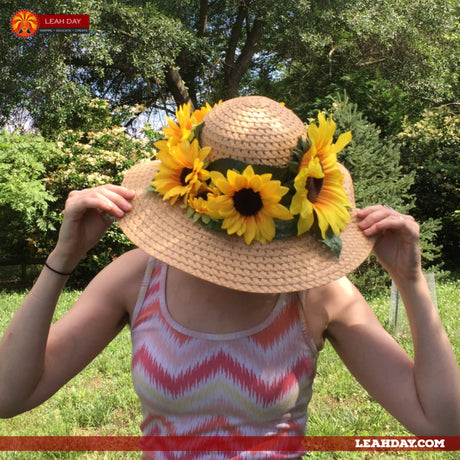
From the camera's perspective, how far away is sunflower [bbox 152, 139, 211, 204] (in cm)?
132

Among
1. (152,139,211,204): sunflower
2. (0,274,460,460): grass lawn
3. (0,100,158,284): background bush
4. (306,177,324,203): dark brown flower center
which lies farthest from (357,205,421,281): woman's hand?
(0,100,158,284): background bush

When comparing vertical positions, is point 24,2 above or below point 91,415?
above

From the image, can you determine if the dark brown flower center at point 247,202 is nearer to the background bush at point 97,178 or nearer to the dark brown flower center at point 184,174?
the dark brown flower center at point 184,174

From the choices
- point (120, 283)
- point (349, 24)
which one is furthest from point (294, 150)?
point (349, 24)

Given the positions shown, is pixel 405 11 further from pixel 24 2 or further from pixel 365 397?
pixel 365 397

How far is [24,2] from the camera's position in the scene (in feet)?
33.3

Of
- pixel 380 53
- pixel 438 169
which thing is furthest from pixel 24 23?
pixel 380 53

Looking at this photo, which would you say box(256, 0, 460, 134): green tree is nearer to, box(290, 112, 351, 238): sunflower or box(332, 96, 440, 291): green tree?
box(332, 96, 440, 291): green tree

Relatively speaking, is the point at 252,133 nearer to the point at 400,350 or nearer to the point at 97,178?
the point at 400,350

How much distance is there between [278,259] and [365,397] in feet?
9.65

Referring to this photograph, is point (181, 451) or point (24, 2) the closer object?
point (181, 451)

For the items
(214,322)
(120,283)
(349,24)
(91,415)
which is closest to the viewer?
(214,322)

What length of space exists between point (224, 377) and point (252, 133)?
0.69 m

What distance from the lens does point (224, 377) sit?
135 centimetres
